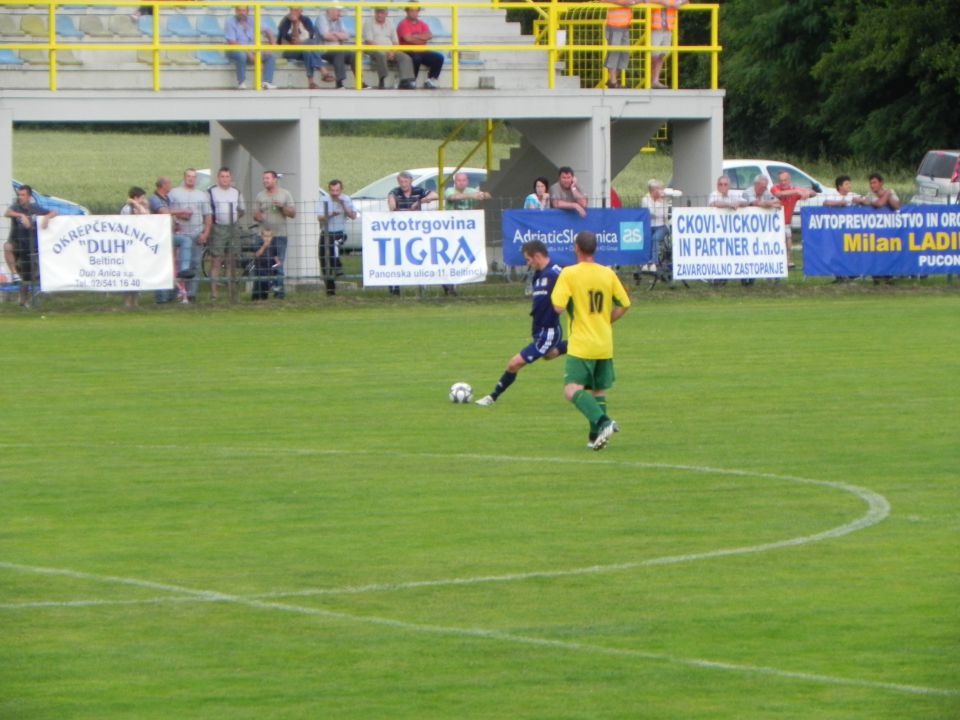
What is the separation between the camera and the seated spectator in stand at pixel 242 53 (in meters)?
29.3

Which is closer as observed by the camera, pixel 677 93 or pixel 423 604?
pixel 423 604

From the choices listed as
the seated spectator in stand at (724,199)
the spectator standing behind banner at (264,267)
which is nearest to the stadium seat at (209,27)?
the spectator standing behind banner at (264,267)

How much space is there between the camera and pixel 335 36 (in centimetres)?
2980

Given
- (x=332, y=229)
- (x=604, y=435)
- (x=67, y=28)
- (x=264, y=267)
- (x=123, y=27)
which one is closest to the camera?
(x=604, y=435)

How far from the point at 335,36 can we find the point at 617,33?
503 cm

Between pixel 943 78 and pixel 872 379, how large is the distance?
41582 mm

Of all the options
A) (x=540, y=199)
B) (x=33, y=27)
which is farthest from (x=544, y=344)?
(x=33, y=27)

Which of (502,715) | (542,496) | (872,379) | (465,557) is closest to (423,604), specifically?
(465,557)

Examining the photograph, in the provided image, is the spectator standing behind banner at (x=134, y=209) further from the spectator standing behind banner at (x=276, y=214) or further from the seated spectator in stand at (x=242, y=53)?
the seated spectator in stand at (x=242, y=53)

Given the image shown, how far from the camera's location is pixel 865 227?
97.1 feet

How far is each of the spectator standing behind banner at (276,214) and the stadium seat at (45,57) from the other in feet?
13.4

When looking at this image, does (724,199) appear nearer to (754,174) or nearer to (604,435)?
(754,174)

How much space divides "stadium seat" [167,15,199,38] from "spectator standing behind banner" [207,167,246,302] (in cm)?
397

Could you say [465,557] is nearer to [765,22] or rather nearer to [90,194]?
[90,194]
